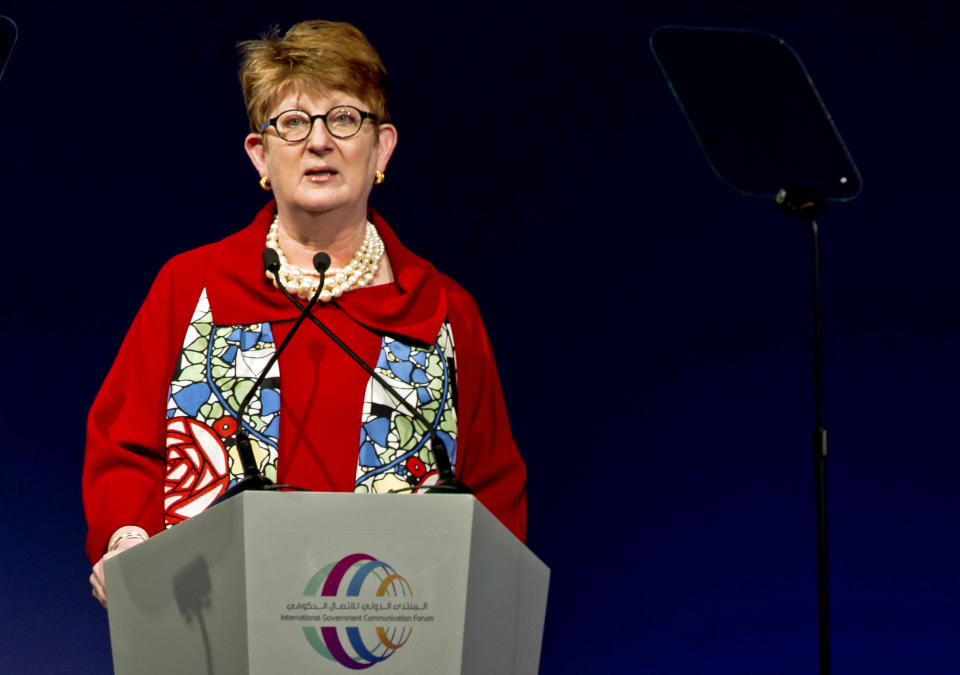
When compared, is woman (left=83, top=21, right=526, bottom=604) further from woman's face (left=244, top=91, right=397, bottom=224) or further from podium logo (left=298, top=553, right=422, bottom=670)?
podium logo (left=298, top=553, right=422, bottom=670)

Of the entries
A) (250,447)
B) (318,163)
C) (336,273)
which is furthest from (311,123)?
(250,447)

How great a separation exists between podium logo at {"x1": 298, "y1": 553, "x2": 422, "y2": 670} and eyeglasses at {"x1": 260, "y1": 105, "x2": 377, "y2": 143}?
3.01 ft

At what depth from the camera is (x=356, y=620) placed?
4.81 feet

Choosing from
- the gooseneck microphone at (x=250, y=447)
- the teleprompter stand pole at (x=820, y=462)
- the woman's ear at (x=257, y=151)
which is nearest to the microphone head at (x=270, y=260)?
the gooseneck microphone at (x=250, y=447)

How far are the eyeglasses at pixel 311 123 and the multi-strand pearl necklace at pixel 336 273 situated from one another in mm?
165

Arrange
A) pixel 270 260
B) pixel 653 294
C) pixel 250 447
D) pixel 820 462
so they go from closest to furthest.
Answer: pixel 250 447, pixel 270 260, pixel 820 462, pixel 653 294

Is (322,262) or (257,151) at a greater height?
(257,151)

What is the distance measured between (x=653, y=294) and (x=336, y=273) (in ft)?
2.91

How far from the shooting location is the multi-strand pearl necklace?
2.14 m

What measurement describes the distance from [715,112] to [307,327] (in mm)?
904

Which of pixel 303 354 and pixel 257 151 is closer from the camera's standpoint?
pixel 303 354

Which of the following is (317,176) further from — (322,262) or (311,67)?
(322,262)

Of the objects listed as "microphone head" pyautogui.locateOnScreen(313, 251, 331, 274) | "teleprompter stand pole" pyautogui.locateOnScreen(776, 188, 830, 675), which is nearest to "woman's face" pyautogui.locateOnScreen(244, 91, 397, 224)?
"microphone head" pyautogui.locateOnScreen(313, 251, 331, 274)

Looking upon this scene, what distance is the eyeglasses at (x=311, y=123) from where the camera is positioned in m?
2.16
